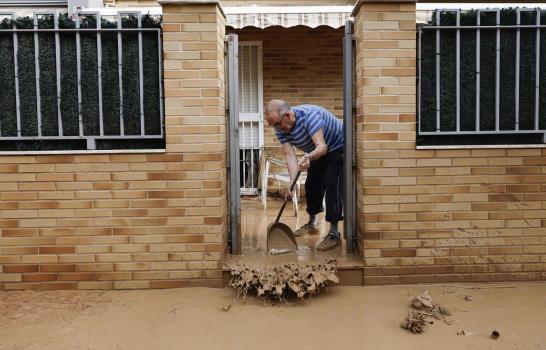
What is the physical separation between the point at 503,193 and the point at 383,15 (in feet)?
5.77

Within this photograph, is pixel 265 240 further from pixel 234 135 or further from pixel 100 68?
pixel 100 68

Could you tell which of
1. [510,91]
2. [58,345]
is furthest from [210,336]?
[510,91]

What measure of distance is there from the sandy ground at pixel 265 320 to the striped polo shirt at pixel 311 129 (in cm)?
153

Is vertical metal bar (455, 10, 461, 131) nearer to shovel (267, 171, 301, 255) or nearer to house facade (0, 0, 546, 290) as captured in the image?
house facade (0, 0, 546, 290)

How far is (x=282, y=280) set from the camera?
14.1 feet

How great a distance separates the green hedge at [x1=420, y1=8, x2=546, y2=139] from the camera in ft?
15.1

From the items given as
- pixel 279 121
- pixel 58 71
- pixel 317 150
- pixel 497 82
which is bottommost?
pixel 317 150

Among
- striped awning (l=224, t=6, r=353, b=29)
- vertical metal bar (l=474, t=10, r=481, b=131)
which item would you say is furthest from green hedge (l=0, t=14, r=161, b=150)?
striped awning (l=224, t=6, r=353, b=29)

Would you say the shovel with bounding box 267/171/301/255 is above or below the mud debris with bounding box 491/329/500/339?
above

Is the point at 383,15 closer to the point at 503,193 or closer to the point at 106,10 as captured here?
the point at 503,193

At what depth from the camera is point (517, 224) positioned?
466 centimetres

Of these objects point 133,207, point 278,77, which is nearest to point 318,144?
point 133,207

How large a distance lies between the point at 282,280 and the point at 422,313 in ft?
3.45

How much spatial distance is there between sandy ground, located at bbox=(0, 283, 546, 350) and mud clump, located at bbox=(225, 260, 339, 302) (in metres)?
0.10
